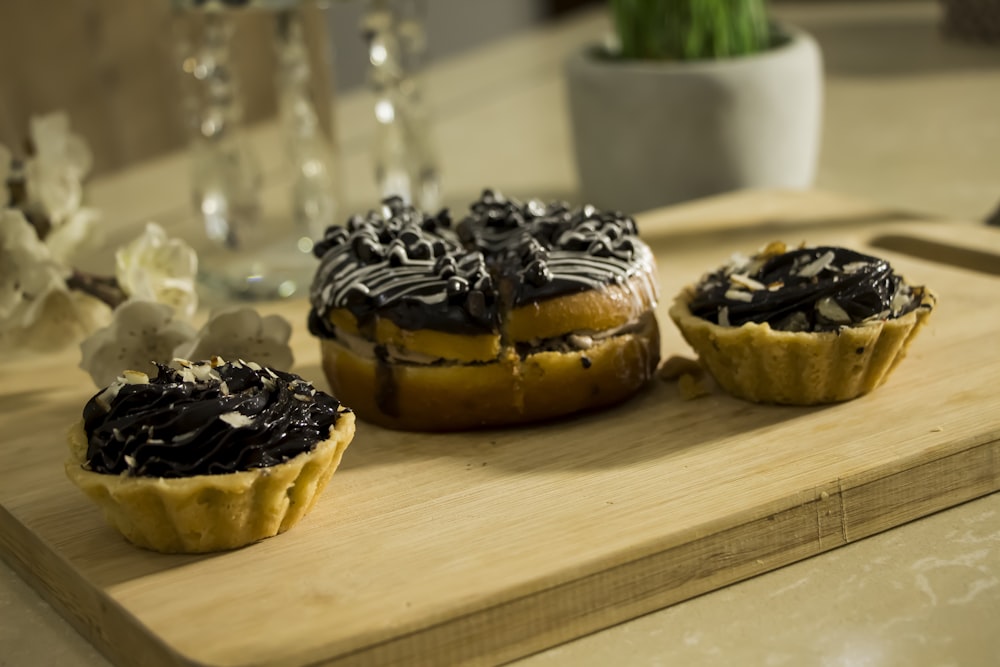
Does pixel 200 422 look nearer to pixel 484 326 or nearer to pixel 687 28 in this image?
pixel 484 326

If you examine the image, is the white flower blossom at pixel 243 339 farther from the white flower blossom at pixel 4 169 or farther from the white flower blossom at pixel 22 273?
the white flower blossom at pixel 4 169

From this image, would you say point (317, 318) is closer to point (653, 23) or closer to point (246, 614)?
point (246, 614)

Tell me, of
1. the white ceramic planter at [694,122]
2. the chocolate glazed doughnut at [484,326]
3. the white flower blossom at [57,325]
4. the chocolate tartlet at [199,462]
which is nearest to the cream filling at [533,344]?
the chocolate glazed doughnut at [484,326]

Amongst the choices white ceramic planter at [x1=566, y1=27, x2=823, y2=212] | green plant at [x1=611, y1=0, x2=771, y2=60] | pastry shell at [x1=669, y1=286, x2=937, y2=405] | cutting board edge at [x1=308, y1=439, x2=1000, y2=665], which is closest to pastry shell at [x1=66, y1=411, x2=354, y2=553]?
cutting board edge at [x1=308, y1=439, x2=1000, y2=665]

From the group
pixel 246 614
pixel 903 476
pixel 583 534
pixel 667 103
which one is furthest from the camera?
pixel 667 103

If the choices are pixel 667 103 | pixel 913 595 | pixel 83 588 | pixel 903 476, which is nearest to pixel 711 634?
pixel 913 595

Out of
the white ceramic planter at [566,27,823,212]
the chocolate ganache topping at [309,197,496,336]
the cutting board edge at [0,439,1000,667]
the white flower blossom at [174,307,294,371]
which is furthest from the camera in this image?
the white ceramic planter at [566,27,823,212]

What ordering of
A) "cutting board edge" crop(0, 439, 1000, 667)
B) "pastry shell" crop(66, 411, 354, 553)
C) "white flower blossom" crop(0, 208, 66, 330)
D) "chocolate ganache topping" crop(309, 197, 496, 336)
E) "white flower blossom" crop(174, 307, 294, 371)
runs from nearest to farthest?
1. "cutting board edge" crop(0, 439, 1000, 667)
2. "pastry shell" crop(66, 411, 354, 553)
3. "chocolate ganache topping" crop(309, 197, 496, 336)
4. "white flower blossom" crop(174, 307, 294, 371)
5. "white flower blossom" crop(0, 208, 66, 330)

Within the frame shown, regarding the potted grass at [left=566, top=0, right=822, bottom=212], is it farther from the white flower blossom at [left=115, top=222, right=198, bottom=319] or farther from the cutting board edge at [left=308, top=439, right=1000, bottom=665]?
the cutting board edge at [left=308, top=439, right=1000, bottom=665]
